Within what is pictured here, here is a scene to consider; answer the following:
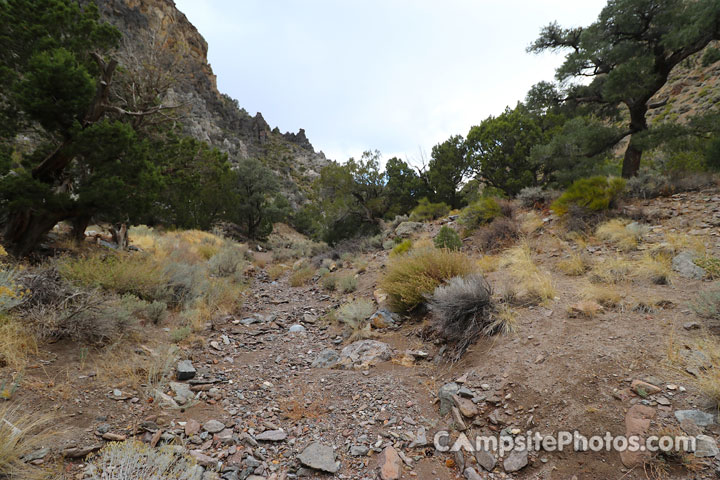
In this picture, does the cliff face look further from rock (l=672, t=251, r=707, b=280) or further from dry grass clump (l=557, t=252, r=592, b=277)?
rock (l=672, t=251, r=707, b=280)

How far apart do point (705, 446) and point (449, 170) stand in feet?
55.1

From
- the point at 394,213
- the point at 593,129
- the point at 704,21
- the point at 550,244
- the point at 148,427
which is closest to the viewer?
the point at 148,427

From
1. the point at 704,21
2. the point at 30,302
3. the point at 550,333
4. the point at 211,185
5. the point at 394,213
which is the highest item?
the point at 211,185

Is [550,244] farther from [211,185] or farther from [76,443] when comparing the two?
[211,185]

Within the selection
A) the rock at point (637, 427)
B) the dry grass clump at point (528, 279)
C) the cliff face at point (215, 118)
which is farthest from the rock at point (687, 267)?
the cliff face at point (215, 118)

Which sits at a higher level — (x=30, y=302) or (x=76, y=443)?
(x=30, y=302)

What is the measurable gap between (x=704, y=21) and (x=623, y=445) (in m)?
9.13

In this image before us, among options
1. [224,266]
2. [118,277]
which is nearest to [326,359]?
[118,277]

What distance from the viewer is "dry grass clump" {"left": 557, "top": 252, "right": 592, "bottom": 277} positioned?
4816 mm

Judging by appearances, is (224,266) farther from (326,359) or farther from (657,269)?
(657,269)

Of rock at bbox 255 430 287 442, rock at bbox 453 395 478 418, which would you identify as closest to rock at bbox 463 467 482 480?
rock at bbox 453 395 478 418

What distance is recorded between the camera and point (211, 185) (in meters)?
18.7

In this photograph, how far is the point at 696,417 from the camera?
1.87 meters

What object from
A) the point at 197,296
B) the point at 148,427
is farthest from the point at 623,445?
the point at 197,296
